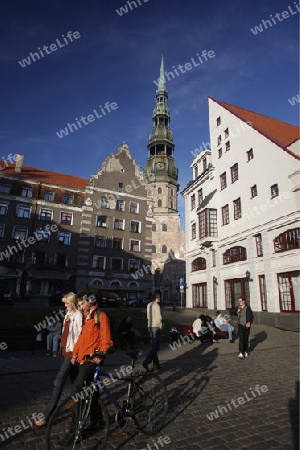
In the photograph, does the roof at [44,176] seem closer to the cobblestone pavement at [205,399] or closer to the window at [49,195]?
the window at [49,195]

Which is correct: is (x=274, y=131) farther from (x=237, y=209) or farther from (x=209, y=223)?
(x=209, y=223)

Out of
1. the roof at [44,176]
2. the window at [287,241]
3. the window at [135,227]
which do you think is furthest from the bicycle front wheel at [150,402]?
the roof at [44,176]

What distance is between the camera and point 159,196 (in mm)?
67938

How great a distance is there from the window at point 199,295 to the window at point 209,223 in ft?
17.2

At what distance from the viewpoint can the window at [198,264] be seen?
2721 centimetres

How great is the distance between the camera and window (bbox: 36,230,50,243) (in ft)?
111

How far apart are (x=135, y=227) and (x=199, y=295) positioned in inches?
589

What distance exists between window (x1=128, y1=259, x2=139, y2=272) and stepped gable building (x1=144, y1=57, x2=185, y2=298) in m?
21.9

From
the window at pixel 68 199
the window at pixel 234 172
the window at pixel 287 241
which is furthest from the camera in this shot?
the window at pixel 68 199

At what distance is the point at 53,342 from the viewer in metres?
10.7

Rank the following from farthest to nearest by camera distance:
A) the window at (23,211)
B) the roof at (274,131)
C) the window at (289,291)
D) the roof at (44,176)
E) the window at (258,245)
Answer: the roof at (44,176) < the window at (23,211) < the roof at (274,131) < the window at (258,245) < the window at (289,291)

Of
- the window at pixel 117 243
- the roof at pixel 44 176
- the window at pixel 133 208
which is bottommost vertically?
the window at pixel 117 243

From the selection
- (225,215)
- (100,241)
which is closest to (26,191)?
(100,241)

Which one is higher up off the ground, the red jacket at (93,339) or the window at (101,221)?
the window at (101,221)
